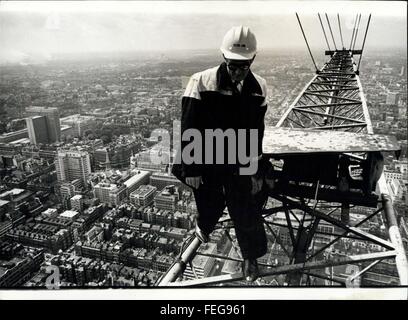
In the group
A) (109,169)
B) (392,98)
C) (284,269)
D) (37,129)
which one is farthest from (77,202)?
(392,98)

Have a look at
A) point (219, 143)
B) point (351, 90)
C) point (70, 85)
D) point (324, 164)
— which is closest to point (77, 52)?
point (70, 85)

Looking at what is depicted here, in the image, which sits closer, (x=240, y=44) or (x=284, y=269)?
(x=240, y=44)

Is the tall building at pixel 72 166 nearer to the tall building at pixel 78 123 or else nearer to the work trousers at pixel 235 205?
the tall building at pixel 78 123

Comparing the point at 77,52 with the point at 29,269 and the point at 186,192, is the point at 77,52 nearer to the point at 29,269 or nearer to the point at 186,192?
the point at 29,269

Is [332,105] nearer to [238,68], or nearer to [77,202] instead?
[238,68]

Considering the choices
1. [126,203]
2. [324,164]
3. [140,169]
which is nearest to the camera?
[324,164]

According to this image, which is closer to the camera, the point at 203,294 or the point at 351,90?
the point at 203,294
